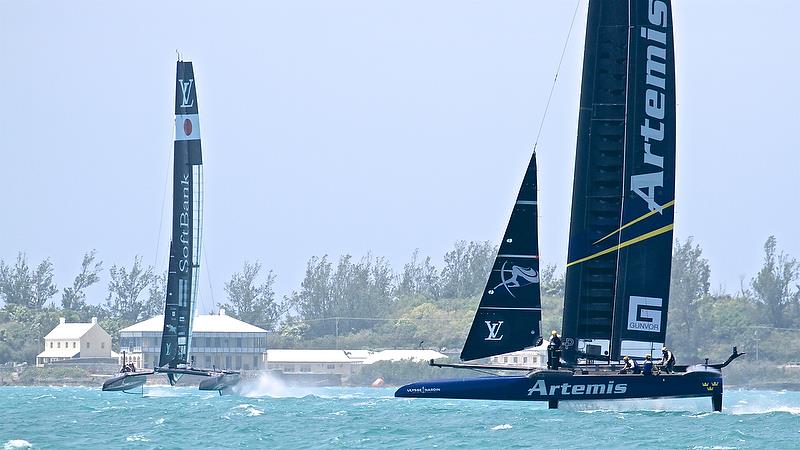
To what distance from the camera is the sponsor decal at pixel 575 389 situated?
43.8 metres

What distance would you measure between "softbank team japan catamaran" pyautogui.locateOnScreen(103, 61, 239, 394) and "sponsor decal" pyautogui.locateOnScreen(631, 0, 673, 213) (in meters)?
35.1

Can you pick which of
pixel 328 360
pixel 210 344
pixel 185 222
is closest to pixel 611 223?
pixel 185 222

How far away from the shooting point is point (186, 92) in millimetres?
78875

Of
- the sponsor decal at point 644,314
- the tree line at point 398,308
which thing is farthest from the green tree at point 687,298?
the sponsor decal at point 644,314

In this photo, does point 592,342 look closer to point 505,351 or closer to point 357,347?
point 505,351

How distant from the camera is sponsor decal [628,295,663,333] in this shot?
46219mm

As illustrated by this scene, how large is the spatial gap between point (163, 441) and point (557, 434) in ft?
31.5

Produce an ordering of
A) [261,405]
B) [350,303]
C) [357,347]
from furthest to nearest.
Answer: [350,303] < [357,347] < [261,405]

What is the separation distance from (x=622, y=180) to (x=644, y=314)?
3.83m

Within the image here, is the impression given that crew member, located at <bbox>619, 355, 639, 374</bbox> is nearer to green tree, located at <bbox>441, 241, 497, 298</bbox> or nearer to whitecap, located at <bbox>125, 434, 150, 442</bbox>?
whitecap, located at <bbox>125, 434, 150, 442</bbox>

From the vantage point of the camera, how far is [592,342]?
46531mm

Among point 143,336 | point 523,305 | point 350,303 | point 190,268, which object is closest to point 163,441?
point 523,305

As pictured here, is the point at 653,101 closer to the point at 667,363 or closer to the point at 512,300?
the point at 512,300

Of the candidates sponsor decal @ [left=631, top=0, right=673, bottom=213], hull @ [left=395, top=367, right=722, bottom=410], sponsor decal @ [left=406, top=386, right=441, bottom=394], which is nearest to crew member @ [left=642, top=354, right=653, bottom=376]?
hull @ [left=395, top=367, right=722, bottom=410]
